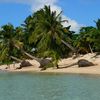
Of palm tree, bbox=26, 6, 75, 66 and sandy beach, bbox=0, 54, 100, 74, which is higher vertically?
palm tree, bbox=26, 6, 75, 66

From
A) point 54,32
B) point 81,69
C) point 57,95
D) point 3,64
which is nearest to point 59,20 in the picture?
point 54,32

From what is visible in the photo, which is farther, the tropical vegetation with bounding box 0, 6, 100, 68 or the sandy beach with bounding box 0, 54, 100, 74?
the tropical vegetation with bounding box 0, 6, 100, 68

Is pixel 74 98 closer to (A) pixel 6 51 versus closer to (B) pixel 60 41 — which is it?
(B) pixel 60 41

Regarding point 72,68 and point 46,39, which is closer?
A: point 72,68

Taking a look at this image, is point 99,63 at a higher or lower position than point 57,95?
higher

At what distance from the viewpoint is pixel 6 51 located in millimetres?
82250

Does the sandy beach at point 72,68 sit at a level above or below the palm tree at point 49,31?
below

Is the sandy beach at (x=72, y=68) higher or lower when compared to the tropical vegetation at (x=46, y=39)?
lower

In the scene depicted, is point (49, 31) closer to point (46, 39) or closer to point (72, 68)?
point (46, 39)

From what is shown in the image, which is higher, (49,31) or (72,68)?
(49,31)

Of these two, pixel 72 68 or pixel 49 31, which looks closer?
pixel 72 68

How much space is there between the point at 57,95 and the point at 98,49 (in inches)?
1830

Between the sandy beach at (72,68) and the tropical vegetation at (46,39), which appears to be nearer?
the sandy beach at (72,68)

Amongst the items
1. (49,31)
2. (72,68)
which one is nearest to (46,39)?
(49,31)
